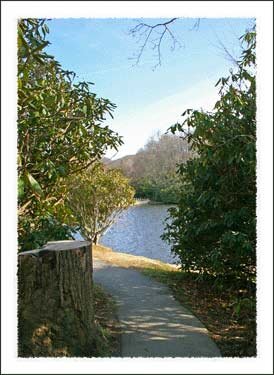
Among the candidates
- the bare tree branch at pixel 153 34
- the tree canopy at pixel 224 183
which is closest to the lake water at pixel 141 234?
the tree canopy at pixel 224 183

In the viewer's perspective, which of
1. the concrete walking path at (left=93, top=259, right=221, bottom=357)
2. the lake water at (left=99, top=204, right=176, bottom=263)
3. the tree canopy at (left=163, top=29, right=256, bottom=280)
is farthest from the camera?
the lake water at (left=99, top=204, right=176, bottom=263)

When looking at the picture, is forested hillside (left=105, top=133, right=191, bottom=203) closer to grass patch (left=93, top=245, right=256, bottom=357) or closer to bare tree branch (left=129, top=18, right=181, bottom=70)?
grass patch (left=93, top=245, right=256, bottom=357)

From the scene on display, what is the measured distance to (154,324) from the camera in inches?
102

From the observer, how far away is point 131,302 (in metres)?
3.19

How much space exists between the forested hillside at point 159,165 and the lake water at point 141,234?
26 centimetres

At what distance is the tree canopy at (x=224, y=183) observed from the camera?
2.72 meters

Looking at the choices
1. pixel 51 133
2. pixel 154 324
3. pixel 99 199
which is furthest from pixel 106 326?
pixel 99 199

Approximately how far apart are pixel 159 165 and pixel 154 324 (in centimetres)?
330

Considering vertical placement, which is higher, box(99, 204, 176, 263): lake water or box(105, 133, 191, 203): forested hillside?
box(105, 133, 191, 203): forested hillside

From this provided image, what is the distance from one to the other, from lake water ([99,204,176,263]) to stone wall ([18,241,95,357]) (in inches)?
145

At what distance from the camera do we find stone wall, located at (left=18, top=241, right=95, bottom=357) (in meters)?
1.80

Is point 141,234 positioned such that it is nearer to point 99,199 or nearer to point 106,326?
point 99,199

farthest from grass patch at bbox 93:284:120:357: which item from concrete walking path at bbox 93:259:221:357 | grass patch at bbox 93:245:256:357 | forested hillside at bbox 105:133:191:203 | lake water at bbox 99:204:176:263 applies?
lake water at bbox 99:204:176:263

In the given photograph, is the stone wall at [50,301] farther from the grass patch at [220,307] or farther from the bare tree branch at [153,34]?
the bare tree branch at [153,34]
